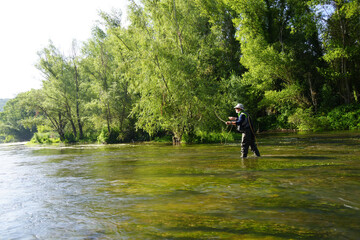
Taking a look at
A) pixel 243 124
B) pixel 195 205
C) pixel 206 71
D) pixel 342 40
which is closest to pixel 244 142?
pixel 243 124

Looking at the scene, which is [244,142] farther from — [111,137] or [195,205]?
[111,137]

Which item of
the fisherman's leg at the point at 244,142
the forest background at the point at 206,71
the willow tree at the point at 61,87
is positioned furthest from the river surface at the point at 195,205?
the willow tree at the point at 61,87

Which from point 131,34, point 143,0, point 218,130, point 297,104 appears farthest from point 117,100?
point 297,104

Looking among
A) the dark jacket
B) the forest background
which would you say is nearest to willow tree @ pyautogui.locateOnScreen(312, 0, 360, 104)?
the forest background

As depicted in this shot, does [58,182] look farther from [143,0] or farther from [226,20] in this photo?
[226,20]

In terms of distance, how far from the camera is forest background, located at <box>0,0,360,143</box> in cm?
2280

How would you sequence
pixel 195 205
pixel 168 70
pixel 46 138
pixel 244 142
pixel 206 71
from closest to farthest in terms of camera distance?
pixel 195 205 < pixel 244 142 < pixel 168 70 < pixel 206 71 < pixel 46 138

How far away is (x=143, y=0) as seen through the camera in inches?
974

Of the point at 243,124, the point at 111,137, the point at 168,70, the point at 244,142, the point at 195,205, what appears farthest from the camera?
the point at 111,137

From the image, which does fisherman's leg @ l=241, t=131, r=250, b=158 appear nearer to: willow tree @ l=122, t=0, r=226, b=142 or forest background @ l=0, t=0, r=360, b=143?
forest background @ l=0, t=0, r=360, b=143

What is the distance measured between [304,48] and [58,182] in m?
33.2

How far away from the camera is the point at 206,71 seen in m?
27.6

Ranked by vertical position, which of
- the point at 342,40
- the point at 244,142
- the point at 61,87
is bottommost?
the point at 244,142

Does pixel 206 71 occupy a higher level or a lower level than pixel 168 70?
higher
